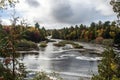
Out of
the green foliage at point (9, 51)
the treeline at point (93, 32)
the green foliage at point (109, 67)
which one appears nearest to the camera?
the green foliage at point (9, 51)

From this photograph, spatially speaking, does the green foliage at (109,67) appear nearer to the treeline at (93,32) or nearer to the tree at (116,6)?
the tree at (116,6)

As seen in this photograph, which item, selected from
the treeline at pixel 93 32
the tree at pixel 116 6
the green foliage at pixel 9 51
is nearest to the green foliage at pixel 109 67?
the tree at pixel 116 6

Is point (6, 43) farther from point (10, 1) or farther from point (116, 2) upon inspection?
point (116, 2)

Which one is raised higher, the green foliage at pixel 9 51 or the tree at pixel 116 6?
the tree at pixel 116 6

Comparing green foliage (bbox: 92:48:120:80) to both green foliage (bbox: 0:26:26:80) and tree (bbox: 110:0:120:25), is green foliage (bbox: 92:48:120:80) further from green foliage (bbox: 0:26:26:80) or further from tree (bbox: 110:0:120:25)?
green foliage (bbox: 0:26:26:80)

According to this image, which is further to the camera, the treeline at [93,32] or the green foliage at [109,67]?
the treeline at [93,32]

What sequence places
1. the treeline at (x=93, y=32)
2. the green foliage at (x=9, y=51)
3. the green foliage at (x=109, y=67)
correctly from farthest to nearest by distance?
the treeline at (x=93, y=32) → the green foliage at (x=109, y=67) → the green foliage at (x=9, y=51)

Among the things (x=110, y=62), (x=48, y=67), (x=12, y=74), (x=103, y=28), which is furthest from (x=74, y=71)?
(x=103, y=28)

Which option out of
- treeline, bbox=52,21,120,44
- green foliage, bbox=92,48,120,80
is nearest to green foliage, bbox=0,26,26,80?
green foliage, bbox=92,48,120,80

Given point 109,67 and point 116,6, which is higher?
point 116,6

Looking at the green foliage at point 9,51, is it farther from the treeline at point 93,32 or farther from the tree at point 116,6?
the treeline at point 93,32

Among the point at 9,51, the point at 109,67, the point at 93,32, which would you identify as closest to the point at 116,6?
the point at 109,67

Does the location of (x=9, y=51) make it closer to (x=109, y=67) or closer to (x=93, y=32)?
(x=109, y=67)

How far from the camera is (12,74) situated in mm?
15500
